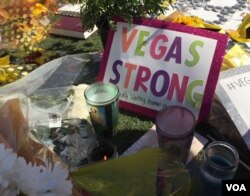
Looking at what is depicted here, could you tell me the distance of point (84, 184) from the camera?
83 centimetres

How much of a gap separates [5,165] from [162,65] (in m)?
0.86

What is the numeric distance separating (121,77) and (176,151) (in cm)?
43

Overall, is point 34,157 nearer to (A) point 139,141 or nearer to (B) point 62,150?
(B) point 62,150

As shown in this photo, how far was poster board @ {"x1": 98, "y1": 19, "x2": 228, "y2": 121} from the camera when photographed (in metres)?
1.28

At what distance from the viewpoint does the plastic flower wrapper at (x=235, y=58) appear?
135 cm

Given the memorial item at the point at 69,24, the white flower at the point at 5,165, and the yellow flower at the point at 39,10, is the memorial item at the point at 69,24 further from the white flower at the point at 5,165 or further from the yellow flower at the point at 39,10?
the white flower at the point at 5,165

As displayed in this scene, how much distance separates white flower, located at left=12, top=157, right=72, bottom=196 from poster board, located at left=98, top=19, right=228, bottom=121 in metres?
0.76

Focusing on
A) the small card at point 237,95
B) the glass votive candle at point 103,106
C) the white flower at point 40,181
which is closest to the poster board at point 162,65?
the small card at point 237,95

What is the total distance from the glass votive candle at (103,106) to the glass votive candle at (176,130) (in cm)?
18

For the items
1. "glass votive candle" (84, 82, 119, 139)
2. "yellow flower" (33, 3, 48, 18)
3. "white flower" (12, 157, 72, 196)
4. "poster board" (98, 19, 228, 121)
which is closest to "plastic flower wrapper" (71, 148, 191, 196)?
"white flower" (12, 157, 72, 196)

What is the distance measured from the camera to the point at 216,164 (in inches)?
35.4

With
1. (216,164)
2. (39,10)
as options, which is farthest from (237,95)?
(39,10)

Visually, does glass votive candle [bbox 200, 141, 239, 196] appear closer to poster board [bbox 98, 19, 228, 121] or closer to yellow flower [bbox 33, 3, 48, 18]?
poster board [bbox 98, 19, 228, 121]

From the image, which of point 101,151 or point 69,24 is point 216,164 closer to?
point 101,151
